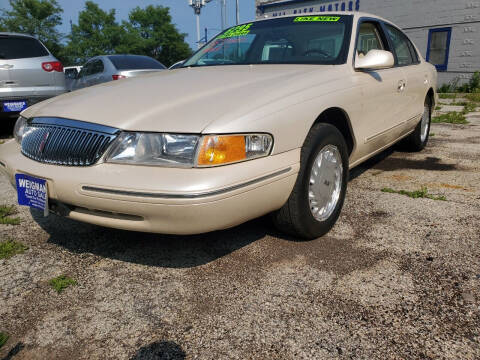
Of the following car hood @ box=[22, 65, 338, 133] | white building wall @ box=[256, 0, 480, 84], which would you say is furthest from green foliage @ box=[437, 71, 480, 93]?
car hood @ box=[22, 65, 338, 133]

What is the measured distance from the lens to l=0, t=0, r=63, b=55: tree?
37050mm

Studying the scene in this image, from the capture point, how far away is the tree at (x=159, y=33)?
51.2 meters

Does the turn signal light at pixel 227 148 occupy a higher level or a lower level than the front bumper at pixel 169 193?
higher

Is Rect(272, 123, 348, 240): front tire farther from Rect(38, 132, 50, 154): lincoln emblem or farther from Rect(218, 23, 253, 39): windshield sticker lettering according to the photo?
Rect(218, 23, 253, 39): windshield sticker lettering

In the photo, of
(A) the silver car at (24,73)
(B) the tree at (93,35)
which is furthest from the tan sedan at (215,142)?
(B) the tree at (93,35)

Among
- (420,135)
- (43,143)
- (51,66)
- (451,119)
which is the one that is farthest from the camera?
(451,119)

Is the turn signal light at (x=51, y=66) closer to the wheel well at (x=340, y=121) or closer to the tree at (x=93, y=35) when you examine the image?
the wheel well at (x=340, y=121)

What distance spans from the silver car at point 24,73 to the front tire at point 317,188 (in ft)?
18.0

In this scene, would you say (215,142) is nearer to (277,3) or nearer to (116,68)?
(116,68)

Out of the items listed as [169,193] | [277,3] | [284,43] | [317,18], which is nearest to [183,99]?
[169,193]

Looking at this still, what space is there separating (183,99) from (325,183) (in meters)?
1.08

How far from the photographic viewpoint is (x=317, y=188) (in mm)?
2592

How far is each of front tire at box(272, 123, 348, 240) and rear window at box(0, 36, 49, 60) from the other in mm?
5786

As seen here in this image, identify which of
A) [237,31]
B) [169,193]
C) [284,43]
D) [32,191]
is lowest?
[32,191]
